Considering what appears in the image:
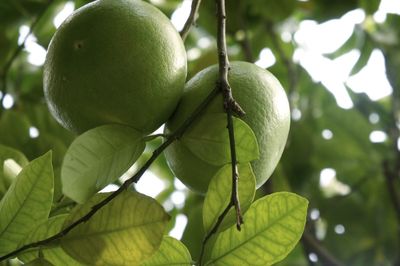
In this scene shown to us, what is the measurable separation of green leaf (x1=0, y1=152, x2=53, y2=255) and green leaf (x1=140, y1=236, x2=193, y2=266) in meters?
0.14

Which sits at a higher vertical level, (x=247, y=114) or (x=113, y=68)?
(x=113, y=68)

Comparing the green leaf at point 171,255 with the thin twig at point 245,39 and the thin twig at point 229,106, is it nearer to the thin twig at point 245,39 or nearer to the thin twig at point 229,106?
the thin twig at point 229,106

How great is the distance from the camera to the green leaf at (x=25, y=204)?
814mm

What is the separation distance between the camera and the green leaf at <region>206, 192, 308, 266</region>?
830 mm

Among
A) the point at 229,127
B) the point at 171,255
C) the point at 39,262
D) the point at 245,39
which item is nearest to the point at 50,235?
the point at 39,262

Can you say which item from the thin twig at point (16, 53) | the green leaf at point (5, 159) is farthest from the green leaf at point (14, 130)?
the green leaf at point (5, 159)

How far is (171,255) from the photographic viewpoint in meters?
0.85

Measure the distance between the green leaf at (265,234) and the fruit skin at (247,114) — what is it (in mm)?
95

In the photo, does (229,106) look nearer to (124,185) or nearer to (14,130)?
(124,185)

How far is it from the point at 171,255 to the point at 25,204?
0.19 metres

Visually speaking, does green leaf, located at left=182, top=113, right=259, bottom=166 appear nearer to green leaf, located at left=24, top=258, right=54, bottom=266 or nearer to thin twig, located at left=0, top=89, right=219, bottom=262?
thin twig, located at left=0, top=89, right=219, bottom=262

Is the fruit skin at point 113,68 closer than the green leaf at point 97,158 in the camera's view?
No

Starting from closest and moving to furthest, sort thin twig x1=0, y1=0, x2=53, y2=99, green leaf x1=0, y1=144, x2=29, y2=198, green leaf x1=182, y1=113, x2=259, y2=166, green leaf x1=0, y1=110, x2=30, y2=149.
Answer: green leaf x1=182, y1=113, x2=259, y2=166 → green leaf x1=0, y1=144, x2=29, y2=198 → green leaf x1=0, y1=110, x2=30, y2=149 → thin twig x1=0, y1=0, x2=53, y2=99

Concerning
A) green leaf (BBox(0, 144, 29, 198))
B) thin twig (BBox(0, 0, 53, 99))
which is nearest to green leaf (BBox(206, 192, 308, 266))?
green leaf (BBox(0, 144, 29, 198))
